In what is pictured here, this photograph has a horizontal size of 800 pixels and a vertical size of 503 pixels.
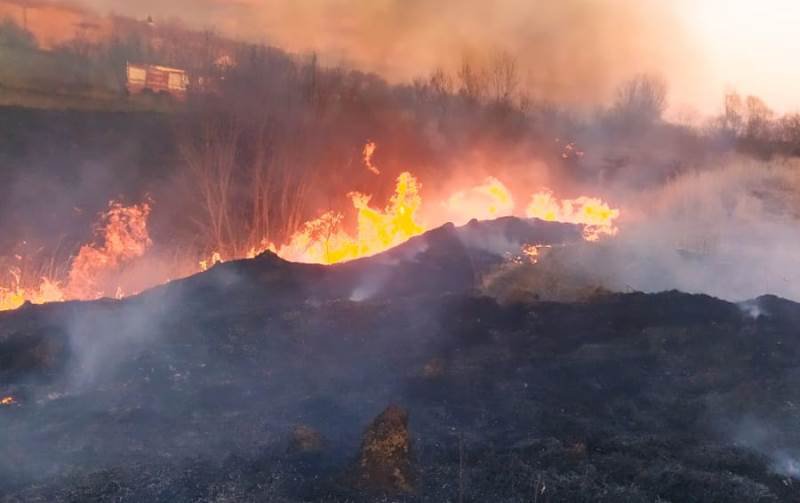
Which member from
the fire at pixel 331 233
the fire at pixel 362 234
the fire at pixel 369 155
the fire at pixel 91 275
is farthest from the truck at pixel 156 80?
the fire at pixel 362 234

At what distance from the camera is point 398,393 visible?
444 inches

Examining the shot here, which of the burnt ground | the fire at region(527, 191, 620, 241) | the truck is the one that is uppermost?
the truck

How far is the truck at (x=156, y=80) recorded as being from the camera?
4403 cm

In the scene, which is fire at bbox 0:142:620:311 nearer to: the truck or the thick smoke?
the thick smoke

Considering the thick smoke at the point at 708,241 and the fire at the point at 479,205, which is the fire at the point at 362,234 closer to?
the fire at the point at 479,205

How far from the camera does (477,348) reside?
43.3 feet

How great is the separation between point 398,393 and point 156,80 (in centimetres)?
4104

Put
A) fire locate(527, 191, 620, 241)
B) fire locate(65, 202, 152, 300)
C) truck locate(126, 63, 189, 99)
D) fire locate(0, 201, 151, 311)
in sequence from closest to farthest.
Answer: fire locate(0, 201, 151, 311)
fire locate(65, 202, 152, 300)
fire locate(527, 191, 620, 241)
truck locate(126, 63, 189, 99)

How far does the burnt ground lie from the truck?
102 ft

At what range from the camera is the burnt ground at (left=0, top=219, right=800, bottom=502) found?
28.0ft

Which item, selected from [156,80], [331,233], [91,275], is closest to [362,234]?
[331,233]

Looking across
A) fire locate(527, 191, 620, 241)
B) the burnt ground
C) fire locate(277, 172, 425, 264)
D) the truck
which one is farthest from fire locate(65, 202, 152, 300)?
fire locate(527, 191, 620, 241)

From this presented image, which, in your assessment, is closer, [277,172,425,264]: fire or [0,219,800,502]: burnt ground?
[0,219,800,502]: burnt ground

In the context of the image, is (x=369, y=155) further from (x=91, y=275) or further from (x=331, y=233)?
(x=91, y=275)
